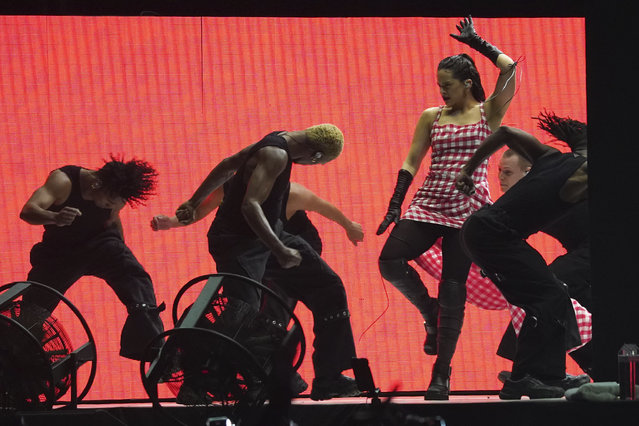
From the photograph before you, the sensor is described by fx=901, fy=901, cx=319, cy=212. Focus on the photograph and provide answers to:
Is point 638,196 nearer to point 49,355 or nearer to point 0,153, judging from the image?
point 49,355

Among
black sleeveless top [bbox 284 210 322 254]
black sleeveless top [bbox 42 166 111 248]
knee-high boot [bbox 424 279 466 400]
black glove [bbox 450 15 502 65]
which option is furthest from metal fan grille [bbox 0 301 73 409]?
black glove [bbox 450 15 502 65]

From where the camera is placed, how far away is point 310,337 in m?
4.80

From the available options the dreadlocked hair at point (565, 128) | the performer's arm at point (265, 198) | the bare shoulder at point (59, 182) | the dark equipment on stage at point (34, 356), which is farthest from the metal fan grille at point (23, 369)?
the dreadlocked hair at point (565, 128)

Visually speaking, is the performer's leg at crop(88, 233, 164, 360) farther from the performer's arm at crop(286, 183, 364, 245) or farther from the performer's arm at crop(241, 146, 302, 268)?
the performer's arm at crop(286, 183, 364, 245)

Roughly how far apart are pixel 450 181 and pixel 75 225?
199 cm

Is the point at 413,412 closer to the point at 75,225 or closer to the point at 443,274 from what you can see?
the point at 443,274

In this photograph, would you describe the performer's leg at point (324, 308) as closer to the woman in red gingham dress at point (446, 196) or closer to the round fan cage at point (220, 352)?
the woman in red gingham dress at point (446, 196)

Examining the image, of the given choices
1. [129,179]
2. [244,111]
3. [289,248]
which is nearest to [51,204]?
[129,179]

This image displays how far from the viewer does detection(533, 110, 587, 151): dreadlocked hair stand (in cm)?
477

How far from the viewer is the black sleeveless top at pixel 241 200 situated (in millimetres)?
4590

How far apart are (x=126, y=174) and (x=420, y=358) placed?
1.86m

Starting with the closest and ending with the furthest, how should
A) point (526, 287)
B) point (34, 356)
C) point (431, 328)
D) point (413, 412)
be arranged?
1. point (34, 356)
2. point (413, 412)
3. point (526, 287)
4. point (431, 328)

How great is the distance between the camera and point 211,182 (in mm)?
4789
